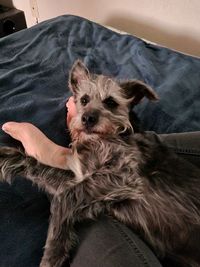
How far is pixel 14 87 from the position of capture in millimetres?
2053

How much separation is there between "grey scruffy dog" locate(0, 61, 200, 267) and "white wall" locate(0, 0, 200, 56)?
165cm

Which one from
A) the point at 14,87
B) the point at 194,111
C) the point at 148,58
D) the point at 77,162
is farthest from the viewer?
the point at 148,58

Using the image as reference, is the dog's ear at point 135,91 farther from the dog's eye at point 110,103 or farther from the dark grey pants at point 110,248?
the dark grey pants at point 110,248

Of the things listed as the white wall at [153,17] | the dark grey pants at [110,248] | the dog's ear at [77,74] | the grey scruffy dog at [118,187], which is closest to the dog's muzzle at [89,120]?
the grey scruffy dog at [118,187]

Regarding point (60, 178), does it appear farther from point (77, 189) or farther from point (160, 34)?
point (160, 34)

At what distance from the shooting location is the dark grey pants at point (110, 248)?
1.09m

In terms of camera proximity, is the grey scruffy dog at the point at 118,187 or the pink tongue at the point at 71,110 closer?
the grey scruffy dog at the point at 118,187

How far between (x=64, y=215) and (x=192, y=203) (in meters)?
0.45

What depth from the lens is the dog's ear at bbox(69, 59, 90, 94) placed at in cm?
173

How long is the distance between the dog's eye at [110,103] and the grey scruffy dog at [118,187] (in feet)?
0.40

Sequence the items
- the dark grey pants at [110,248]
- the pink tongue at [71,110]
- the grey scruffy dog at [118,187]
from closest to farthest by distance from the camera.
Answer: the dark grey pants at [110,248] < the grey scruffy dog at [118,187] < the pink tongue at [71,110]

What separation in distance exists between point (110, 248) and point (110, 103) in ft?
2.29

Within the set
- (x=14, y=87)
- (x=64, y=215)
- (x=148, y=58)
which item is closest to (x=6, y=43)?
(x=14, y=87)

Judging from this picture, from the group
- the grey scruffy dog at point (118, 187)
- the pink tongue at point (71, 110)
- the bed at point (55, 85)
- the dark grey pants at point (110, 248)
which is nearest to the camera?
the dark grey pants at point (110, 248)
